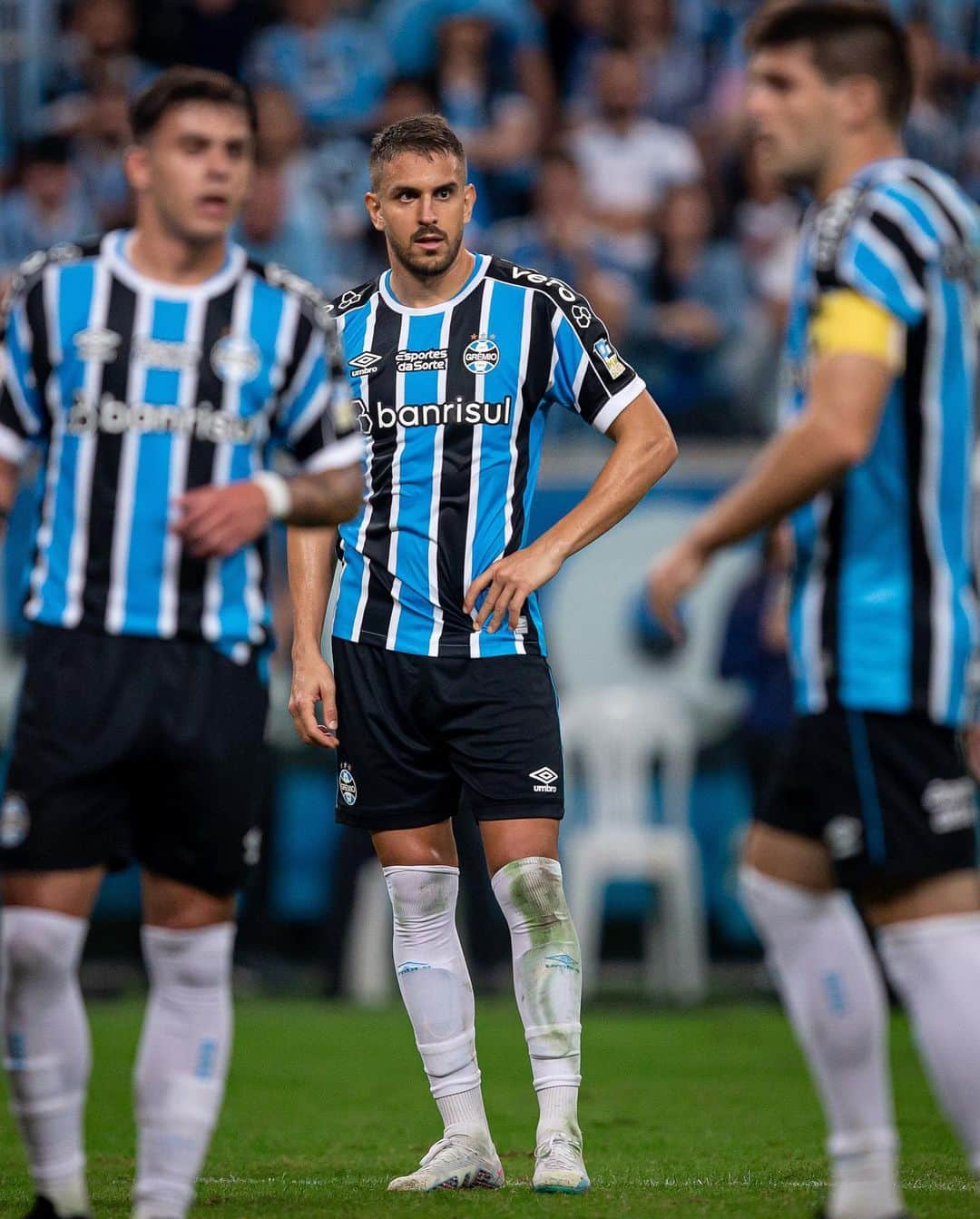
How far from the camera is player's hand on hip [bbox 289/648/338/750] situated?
17.0 feet

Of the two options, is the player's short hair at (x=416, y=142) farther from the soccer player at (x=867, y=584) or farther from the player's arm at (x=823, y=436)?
the player's arm at (x=823, y=436)

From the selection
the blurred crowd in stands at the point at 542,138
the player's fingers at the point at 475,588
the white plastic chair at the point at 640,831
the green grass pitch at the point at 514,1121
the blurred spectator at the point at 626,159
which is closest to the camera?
the green grass pitch at the point at 514,1121

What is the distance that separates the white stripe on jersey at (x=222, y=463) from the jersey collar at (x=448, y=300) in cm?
139

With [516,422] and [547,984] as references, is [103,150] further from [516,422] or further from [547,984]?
[547,984]

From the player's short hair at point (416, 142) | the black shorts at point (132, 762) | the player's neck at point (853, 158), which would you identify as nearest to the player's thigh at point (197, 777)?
the black shorts at point (132, 762)

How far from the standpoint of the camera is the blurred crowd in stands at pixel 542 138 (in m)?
12.2

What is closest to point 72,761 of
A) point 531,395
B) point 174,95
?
point 174,95

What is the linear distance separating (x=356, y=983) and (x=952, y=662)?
762 cm

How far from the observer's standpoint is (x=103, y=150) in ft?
44.0

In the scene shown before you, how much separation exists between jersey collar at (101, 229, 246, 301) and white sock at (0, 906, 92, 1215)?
4.21 ft

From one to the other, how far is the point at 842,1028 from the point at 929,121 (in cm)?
1081

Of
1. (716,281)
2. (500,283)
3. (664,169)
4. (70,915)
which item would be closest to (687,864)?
(716,281)

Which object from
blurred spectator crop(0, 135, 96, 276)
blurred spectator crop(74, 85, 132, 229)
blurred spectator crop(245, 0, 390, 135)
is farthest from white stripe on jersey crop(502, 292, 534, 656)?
blurred spectator crop(245, 0, 390, 135)

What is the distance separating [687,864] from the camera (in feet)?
36.4
